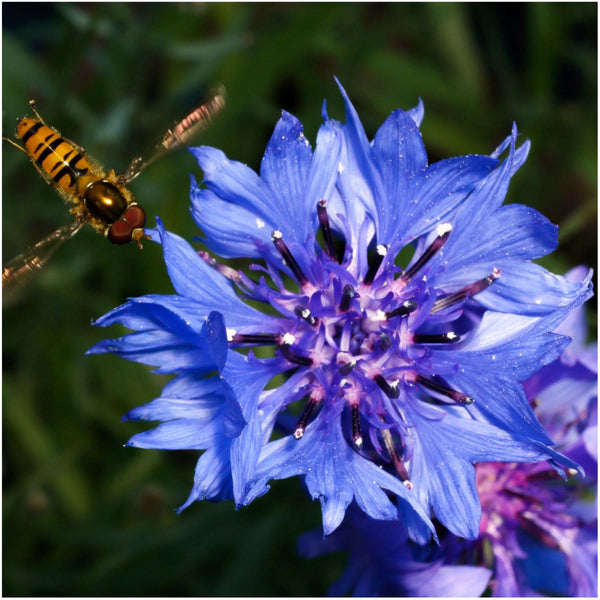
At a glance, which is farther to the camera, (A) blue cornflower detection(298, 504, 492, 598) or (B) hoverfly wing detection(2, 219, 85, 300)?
(A) blue cornflower detection(298, 504, 492, 598)

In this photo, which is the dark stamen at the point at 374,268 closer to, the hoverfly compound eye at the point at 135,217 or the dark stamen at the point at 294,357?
the dark stamen at the point at 294,357

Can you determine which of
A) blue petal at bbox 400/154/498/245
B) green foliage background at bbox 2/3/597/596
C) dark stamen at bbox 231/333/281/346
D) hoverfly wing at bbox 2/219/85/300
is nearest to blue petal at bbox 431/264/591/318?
blue petal at bbox 400/154/498/245

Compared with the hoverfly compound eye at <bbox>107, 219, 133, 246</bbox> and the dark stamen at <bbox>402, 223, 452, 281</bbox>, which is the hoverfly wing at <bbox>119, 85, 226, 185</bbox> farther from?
the dark stamen at <bbox>402, 223, 452, 281</bbox>

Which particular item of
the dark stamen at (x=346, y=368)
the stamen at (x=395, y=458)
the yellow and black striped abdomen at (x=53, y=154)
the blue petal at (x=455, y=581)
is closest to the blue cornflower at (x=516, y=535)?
the blue petal at (x=455, y=581)

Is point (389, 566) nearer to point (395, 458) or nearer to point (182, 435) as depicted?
point (395, 458)

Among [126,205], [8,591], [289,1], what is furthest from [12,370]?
[289,1]

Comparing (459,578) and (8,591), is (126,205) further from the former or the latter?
(8,591)

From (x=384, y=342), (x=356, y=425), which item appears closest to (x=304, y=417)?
(x=356, y=425)
